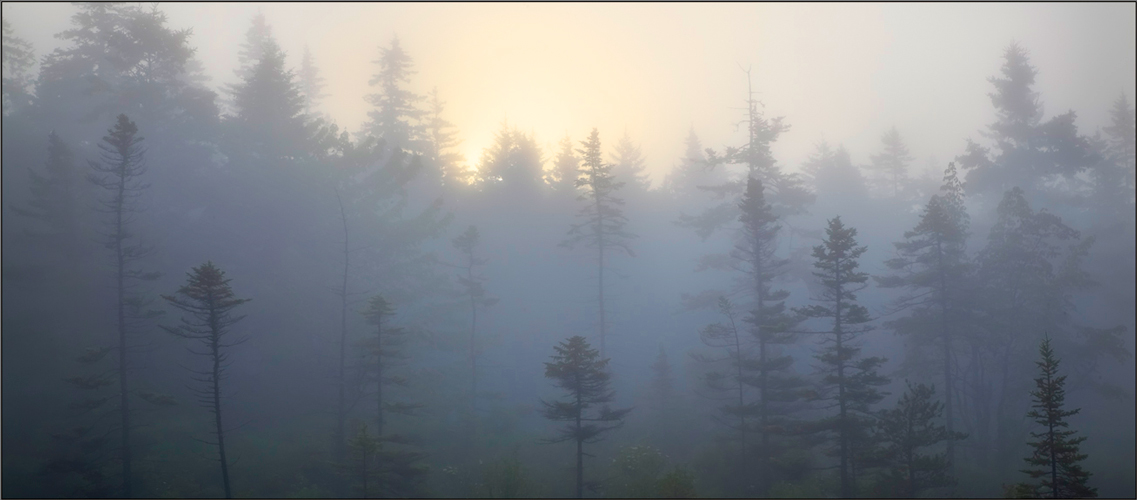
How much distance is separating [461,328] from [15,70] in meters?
46.0

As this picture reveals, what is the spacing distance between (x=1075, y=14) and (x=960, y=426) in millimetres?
23792

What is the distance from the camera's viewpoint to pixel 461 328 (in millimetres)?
35562

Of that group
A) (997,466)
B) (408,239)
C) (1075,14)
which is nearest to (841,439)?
(997,466)

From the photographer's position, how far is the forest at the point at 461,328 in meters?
20.1

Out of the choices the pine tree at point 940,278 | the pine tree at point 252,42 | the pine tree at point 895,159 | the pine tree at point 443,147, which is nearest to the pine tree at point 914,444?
the pine tree at point 940,278

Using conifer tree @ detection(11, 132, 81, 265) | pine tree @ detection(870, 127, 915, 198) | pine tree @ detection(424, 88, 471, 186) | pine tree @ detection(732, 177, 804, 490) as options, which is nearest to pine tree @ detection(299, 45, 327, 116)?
pine tree @ detection(424, 88, 471, 186)

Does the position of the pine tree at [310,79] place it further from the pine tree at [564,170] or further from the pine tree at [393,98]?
the pine tree at [564,170]

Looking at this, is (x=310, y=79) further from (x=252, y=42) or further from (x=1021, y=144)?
(x=1021, y=144)

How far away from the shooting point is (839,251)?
774 inches

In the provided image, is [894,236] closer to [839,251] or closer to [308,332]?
[839,251]

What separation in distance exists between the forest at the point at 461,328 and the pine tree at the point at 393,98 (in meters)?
12.7

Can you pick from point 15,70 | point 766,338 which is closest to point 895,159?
point 766,338

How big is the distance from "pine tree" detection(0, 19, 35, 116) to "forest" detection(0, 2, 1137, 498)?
276 mm

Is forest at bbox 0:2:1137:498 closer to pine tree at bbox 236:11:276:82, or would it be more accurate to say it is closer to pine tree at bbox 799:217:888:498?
pine tree at bbox 799:217:888:498
